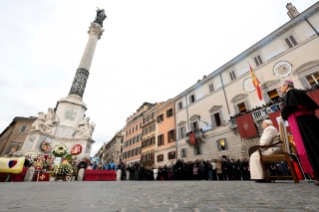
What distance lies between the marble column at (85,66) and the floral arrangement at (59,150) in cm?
541

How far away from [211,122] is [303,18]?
44.0 feet

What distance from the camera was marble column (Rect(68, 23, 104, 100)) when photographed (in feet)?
53.5

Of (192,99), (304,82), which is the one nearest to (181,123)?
(192,99)

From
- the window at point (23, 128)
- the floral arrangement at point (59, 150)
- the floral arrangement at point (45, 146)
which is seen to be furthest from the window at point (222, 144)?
the window at point (23, 128)

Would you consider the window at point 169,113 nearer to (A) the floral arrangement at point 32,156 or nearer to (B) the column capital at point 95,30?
(B) the column capital at point 95,30

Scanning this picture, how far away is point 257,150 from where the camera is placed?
407 centimetres

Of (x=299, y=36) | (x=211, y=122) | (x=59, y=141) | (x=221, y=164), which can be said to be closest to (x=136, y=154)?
(x=211, y=122)

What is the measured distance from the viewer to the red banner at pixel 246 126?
14.2 m

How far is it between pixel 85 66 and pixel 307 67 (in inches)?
867

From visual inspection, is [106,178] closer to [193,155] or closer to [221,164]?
[221,164]

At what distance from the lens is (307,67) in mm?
13062

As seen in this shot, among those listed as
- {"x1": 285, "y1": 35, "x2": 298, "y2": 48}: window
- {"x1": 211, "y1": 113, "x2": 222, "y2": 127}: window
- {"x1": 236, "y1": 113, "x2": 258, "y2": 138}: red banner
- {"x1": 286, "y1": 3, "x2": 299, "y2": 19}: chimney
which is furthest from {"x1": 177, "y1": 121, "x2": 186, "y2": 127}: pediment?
{"x1": 286, "y1": 3, "x2": 299, "y2": 19}: chimney

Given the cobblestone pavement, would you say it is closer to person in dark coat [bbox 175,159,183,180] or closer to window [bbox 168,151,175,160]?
person in dark coat [bbox 175,159,183,180]

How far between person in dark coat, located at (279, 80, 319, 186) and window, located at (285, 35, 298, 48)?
16179 mm
